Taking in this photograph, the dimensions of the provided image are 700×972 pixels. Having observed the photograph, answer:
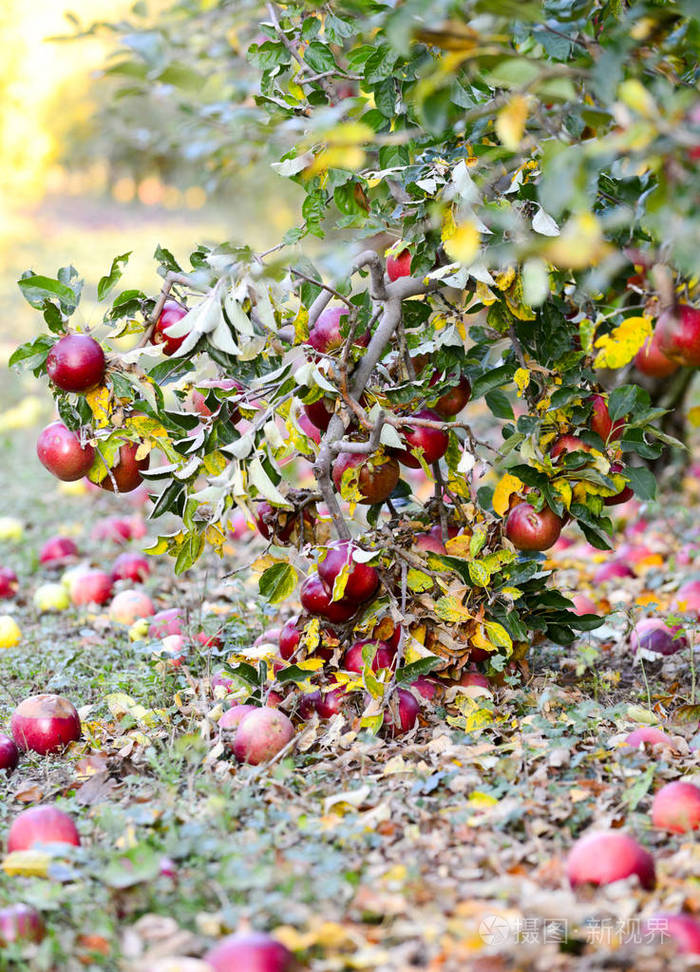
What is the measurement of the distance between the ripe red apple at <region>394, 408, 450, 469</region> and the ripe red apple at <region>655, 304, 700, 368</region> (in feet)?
1.92

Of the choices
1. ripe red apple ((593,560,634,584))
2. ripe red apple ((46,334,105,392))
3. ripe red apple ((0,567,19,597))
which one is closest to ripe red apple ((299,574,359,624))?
ripe red apple ((46,334,105,392))

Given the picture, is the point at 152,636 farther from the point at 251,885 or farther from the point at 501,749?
the point at 251,885

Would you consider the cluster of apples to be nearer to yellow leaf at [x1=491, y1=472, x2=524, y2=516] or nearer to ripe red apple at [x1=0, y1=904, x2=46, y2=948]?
yellow leaf at [x1=491, y1=472, x2=524, y2=516]

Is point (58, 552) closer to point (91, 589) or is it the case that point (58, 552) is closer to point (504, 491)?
point (91, 589)

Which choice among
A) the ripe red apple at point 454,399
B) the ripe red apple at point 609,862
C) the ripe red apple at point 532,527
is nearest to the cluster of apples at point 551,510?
the ripe red apple at point 532,527

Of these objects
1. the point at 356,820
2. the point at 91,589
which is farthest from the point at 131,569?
the point at 356,820

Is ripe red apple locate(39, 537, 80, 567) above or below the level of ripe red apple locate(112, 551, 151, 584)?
below

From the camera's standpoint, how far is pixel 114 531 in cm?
459

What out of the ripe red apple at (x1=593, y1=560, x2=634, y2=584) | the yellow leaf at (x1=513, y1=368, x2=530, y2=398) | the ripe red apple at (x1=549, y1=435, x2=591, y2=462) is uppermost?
the yellow leaf at (x1=513, y1=368, x2=530, y2=398)

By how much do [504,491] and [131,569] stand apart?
202cm

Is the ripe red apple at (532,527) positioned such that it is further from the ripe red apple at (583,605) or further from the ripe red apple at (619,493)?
the ripe red apple at (583,605)

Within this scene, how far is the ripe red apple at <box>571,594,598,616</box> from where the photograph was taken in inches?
128

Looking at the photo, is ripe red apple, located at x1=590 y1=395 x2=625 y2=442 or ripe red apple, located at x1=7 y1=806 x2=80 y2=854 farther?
ripe red apple, located at x1=590 y1=395 x2=625 y2=442

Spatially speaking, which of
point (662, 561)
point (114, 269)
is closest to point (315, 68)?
point (114, 269)
